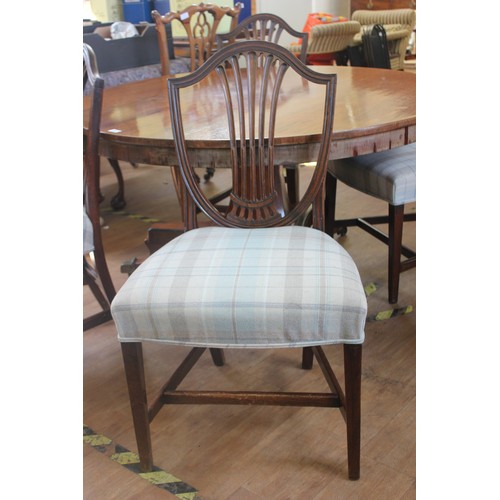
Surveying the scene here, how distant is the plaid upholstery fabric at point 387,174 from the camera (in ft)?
6.53

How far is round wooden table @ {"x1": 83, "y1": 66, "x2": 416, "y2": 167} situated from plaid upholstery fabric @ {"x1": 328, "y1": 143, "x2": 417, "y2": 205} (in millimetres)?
224

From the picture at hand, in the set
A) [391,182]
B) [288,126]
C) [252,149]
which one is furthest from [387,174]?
[252,149]

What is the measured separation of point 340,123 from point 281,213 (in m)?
0.28

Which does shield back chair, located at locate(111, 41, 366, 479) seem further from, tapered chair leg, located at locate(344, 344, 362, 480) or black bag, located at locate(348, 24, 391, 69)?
black bag, located at locate(348, 24, 391, 69)

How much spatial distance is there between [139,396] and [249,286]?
0.37 metres

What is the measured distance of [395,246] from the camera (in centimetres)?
211

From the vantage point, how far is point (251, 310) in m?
1.24

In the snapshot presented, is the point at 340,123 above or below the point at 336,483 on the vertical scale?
above

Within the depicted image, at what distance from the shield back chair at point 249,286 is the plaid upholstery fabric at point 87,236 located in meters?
0.33

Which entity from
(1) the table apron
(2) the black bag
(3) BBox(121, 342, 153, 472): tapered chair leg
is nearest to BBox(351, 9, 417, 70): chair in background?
(2) the black bag

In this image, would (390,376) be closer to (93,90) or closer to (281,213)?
(281,213)

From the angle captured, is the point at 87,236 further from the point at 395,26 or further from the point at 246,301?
the point at 395,26

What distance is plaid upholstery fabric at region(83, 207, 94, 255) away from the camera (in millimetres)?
1785
